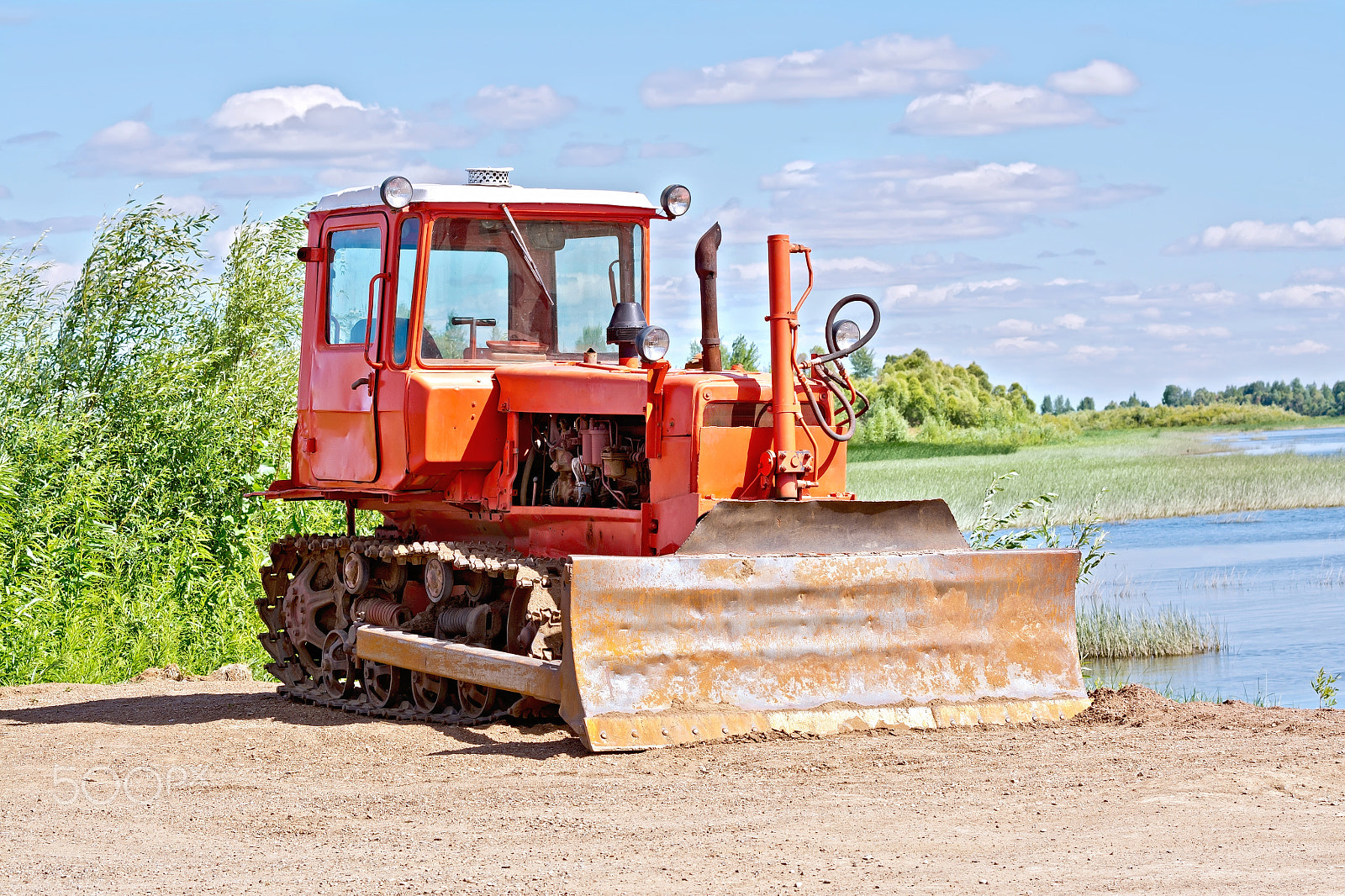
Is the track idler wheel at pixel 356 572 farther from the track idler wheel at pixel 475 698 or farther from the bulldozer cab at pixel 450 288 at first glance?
the track idler wheel at pixel 475 698

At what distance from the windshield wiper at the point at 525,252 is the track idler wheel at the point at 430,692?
2290 millimetres

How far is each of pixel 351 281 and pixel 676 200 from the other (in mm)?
2036

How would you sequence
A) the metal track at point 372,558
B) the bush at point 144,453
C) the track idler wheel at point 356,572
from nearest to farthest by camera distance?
1. the metal track at point 372,558
2. the track idler wheel at point 356,572
3. the bush at point 144,453

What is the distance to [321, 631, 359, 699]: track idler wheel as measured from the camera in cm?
991

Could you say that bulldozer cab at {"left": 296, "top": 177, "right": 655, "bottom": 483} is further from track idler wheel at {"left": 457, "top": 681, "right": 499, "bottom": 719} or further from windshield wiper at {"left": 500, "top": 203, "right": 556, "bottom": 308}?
track idler wheel at {"left": 457, "top": 681, "right": 499, "bottom": 719}

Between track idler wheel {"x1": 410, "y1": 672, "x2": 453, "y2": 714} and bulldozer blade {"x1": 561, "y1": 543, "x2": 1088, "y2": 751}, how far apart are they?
156cm

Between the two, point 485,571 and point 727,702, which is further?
point 485,571

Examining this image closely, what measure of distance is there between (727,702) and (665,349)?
1.89m

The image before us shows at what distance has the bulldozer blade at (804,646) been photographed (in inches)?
295

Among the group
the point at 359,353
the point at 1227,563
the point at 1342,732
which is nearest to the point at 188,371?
the point at 359,353

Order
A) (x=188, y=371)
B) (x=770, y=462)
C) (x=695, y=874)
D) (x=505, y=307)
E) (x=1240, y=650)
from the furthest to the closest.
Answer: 1. (x=188, y=371)
2. (x=1240, y=650)
3. (x=505, y=307)
4. (x=770, y=462)
5. (x=695, y=874)

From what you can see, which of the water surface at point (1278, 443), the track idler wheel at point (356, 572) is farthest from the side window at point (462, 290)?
the water surface at point (1278, 443)

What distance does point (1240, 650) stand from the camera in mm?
15492

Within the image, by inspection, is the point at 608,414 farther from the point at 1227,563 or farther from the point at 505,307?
the point at 1227,563
